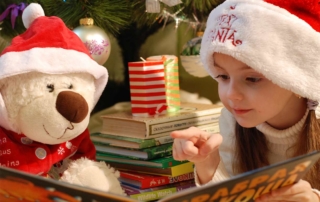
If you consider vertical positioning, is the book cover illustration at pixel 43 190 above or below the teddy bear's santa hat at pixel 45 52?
below

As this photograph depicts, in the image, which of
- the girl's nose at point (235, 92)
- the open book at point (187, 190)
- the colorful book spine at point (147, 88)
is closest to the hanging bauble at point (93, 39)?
the colorful book spine at point (147, 88)

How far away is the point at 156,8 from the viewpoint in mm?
922

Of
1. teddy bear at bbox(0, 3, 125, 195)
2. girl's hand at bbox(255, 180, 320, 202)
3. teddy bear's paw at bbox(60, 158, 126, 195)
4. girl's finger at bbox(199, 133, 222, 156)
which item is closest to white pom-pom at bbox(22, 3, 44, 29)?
teddy bear at bbox(0, 3, 125, 195)

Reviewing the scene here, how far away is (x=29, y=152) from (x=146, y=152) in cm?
28

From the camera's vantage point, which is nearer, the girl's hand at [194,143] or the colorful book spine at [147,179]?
the girl's hand at [194,143]

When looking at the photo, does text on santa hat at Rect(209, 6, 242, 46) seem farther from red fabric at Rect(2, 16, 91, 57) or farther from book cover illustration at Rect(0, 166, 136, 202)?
book cover illustration at Rect(0, 166, 136, 202)

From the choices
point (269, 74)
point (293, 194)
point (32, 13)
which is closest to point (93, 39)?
point (32, 13)

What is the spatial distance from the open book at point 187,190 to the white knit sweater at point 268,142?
0.26 metres

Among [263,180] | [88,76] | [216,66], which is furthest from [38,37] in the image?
[263,180]

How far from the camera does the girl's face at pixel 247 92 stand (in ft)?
2.07

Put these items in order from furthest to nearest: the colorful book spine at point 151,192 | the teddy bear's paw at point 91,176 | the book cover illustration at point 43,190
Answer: the colorful book spine at point 151,192 < the teddy bear's paw at point 91,176 < the book cover illustration at point 43,190

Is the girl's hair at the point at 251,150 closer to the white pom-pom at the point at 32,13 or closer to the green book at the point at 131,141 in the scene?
the green book at the point at 131,141

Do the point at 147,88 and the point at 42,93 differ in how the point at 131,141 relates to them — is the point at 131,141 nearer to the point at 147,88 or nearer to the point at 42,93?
the point at 147,88

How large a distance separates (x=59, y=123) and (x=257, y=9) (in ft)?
1.19
